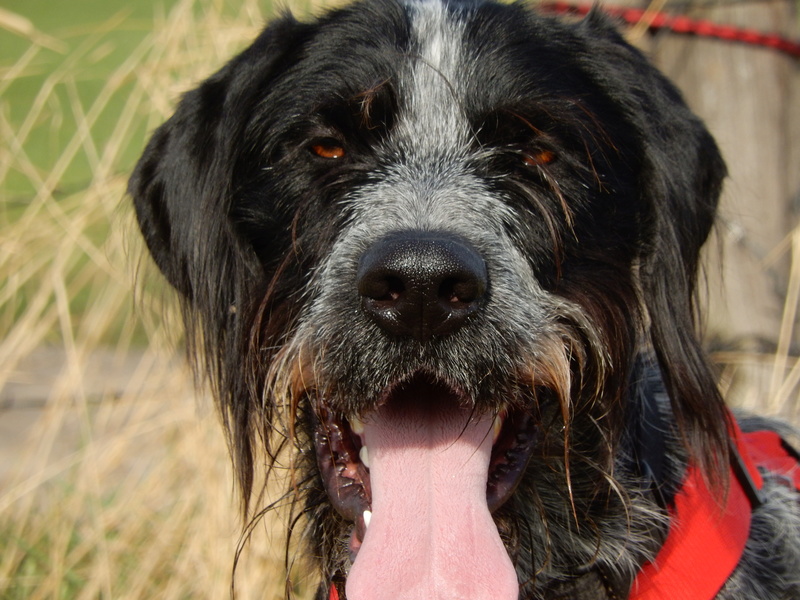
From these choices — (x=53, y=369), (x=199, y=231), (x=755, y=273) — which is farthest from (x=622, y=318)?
(x=53, y=369)

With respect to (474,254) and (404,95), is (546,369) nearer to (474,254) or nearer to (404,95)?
(474,254)

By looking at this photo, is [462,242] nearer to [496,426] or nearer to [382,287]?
[382,287]

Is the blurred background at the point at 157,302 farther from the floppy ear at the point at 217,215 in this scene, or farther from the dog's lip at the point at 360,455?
the dog's lip at the point at 360,455

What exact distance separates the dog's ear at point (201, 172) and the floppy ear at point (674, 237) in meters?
0.80

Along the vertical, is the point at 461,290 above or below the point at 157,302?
above

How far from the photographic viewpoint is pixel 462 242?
5.36 ft

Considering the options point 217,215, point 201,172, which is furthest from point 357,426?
point 201,172

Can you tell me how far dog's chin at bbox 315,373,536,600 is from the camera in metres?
1.66

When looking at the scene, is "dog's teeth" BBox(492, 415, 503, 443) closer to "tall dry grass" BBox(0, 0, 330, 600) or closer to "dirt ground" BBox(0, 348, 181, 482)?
"tall dry grass" BBox(0, 0, 330, 600)

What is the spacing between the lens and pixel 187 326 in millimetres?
2150

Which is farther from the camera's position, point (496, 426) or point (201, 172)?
point (201, 172)

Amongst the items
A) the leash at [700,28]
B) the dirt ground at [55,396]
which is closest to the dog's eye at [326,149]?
the dirt ground at [55,396]

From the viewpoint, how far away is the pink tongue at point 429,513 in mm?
1646

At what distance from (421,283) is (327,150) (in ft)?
1.84
